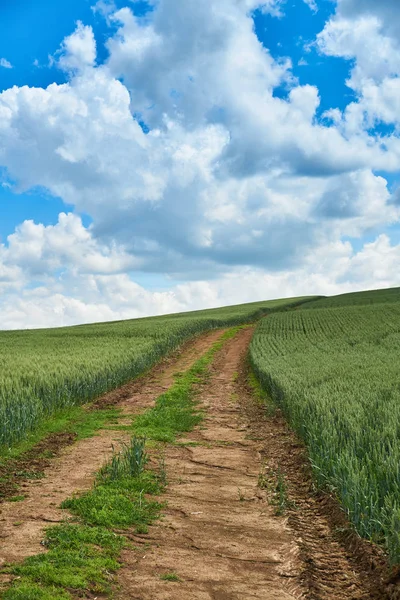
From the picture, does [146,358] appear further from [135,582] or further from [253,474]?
[135,582]

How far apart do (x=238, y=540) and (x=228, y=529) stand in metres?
0.40

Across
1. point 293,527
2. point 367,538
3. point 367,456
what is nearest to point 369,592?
point 367,538

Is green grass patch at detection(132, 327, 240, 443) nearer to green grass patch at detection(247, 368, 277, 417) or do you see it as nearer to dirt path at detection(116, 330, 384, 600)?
dirt path at detection(116, 330, 384, 600)

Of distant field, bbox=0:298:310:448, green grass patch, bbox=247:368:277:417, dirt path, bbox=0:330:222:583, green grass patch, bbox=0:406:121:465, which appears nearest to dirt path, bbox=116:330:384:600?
dirt path, bbox=0:330:222:583

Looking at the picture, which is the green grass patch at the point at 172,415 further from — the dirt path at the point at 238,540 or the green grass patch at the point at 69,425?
the dirt path at the point at 238,540

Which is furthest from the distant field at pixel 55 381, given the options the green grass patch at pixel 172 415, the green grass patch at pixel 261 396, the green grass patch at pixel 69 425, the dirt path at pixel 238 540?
the green grass patch at pixel 261 396

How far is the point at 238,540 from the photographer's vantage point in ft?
24.2

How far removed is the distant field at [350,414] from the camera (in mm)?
7195

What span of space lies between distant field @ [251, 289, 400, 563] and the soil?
1.57ft

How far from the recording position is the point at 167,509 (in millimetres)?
8469

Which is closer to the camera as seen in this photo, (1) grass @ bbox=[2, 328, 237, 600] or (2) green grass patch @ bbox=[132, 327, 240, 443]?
(1) grass @ bbox=[2, 328, 237, 600]

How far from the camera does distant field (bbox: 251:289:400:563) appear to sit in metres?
7.20

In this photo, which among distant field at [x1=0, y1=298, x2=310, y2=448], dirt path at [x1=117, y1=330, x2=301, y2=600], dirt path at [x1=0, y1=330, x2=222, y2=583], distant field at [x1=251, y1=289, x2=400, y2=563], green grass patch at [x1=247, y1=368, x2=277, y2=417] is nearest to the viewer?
dirt path at [x1=117, y1=330, x2=301, y2=600]

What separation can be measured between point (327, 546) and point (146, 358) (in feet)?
68.1
